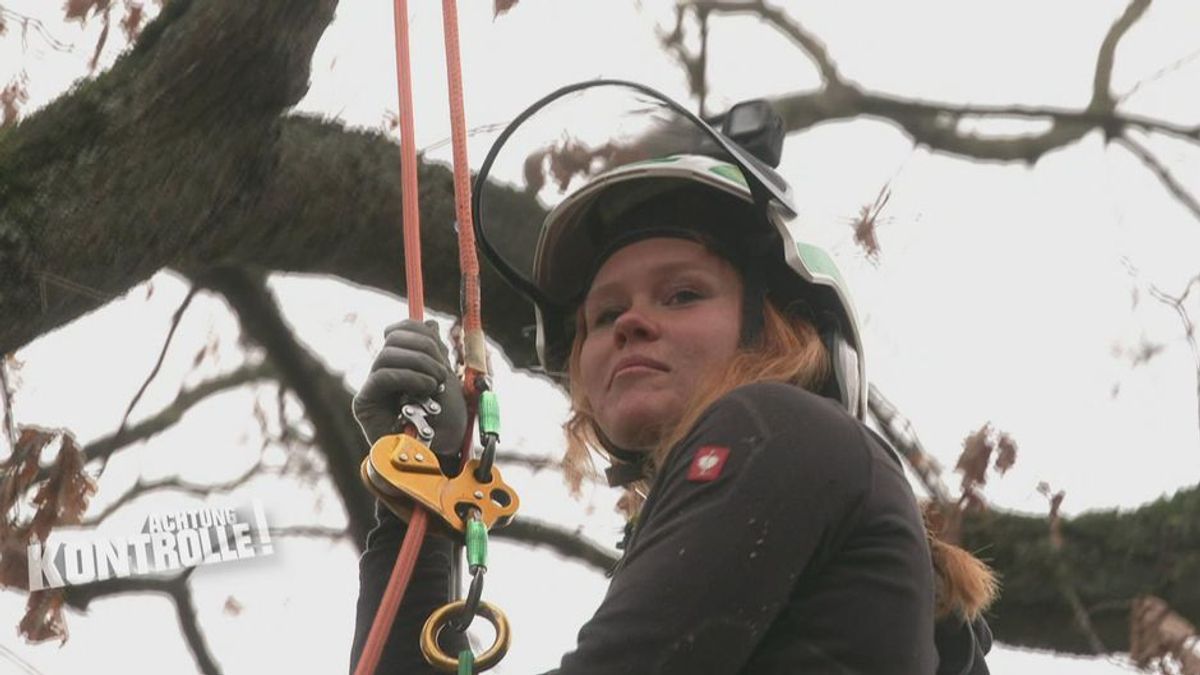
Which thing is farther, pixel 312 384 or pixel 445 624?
pixel 312 384

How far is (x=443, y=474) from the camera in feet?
8.67

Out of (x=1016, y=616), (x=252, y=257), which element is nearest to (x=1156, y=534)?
(x=1016, y=616)

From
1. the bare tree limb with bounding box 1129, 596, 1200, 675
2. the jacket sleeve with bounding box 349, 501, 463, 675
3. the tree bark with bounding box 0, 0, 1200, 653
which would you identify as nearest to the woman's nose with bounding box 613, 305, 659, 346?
the jacket sleeve with bounding box 349, 501, 463, 675

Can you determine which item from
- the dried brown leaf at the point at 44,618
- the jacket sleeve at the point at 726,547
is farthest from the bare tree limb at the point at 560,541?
the jacket sleeve at the point at 726,547

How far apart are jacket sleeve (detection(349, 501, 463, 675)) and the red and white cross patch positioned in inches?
31.0

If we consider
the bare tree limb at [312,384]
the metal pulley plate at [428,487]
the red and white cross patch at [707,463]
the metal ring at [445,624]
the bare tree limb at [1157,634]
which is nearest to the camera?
the red and white cross patch at [707,463]

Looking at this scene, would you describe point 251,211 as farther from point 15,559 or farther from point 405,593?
point 15,559

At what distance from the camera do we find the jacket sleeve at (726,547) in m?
1.99

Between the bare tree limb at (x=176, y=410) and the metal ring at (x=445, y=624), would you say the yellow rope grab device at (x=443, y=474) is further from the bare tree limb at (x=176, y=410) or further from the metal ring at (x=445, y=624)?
the bare tree limb at (x=176, y=410)

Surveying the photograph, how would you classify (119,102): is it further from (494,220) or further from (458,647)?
(458,647)

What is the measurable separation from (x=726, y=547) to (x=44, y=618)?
271 cm

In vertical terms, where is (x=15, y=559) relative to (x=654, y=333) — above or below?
below

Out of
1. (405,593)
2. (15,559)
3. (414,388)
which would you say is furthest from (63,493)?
(414,388)

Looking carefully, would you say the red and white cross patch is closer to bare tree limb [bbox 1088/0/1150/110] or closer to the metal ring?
the metal ring
